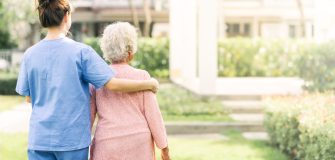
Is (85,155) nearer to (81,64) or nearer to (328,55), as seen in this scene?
(81,64)

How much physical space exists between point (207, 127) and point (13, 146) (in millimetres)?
3247

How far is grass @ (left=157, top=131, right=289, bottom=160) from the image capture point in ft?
29.8

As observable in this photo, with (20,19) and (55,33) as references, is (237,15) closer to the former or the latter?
(20,19)

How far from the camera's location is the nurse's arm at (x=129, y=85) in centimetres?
449

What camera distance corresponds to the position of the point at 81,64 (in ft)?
14.6

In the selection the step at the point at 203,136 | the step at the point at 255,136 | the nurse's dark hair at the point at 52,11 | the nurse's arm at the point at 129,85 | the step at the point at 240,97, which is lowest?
the step at the point at 255,136

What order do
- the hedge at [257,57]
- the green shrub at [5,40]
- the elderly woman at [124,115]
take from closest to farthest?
1. the elderly woman at [124,115]
2. the hedge at [257,57]
3. the green shrub at [5,40]

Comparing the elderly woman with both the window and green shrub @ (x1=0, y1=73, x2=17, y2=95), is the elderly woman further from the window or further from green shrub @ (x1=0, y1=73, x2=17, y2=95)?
the window

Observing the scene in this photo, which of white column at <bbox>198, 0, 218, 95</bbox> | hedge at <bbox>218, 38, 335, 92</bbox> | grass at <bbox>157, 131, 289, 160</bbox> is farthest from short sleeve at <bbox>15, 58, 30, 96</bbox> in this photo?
hedge at <bbox>218, 38, 335, 92</bbox>

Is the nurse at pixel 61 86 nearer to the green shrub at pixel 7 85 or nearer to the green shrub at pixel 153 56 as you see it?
the green shrub at pixel 7 85

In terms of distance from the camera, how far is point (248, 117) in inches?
523

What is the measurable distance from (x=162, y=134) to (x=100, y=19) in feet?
122

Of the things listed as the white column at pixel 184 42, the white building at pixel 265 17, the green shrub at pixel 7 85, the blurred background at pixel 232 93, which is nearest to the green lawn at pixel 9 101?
the blurred background at pixel 232 93

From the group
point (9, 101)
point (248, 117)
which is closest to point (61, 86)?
point (248, 117)
